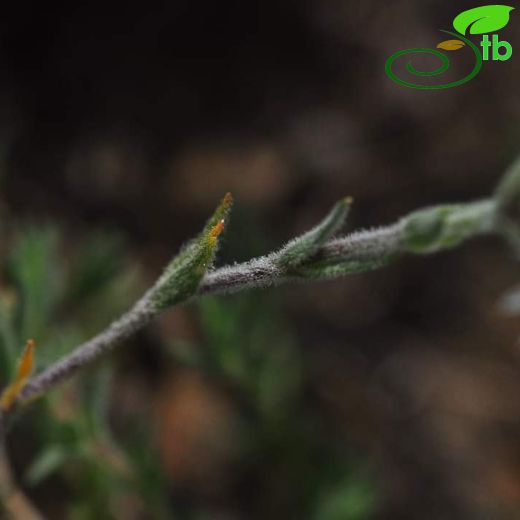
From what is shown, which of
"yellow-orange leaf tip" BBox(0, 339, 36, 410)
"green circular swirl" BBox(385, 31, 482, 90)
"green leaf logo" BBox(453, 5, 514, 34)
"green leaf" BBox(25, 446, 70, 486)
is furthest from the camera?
"green circular swirl" BBox(385, 31, 482, 90)

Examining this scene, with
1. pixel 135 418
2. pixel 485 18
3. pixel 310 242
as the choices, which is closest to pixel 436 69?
pixel 485 18

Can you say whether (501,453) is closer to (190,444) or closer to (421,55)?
(190,444)

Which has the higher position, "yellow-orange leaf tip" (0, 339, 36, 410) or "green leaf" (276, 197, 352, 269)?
"green leaf" (276, 197, 352, 269)

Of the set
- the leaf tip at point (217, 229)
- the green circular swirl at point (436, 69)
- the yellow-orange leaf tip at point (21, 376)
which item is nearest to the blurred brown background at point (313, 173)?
the green circular swirl at point (436, 69)

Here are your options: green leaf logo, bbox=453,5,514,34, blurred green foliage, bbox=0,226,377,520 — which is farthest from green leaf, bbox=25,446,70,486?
green leaf logo, bbox=453,5,514,34

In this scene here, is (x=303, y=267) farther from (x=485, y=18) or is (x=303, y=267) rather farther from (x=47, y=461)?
(x=485, y=18)

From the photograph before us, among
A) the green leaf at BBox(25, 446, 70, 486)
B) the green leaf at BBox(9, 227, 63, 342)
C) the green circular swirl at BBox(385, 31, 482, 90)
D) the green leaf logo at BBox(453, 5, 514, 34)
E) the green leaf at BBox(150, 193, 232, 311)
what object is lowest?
the green leaf at BBox(25, 446, 70, 486)

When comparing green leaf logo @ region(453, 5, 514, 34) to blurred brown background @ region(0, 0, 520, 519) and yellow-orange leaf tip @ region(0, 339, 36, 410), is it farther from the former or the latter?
yellow-orange leaf tip @ region(0, 339, 36, 410)

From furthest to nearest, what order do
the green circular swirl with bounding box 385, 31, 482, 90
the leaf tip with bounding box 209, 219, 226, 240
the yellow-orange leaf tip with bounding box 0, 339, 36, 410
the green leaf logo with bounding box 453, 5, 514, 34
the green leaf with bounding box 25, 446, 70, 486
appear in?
the green circular swirl with bounding box 385, 31, 482, 90, the green leaf logo with bounding box 453, 5, 514, 34, the green leaf with bounding box 25, 446, 70, 486, the yellow-orange leaf tip with bounding box 0, 339, 36, 410, the leaf tip with bounding box 209, 219, 226, 240
